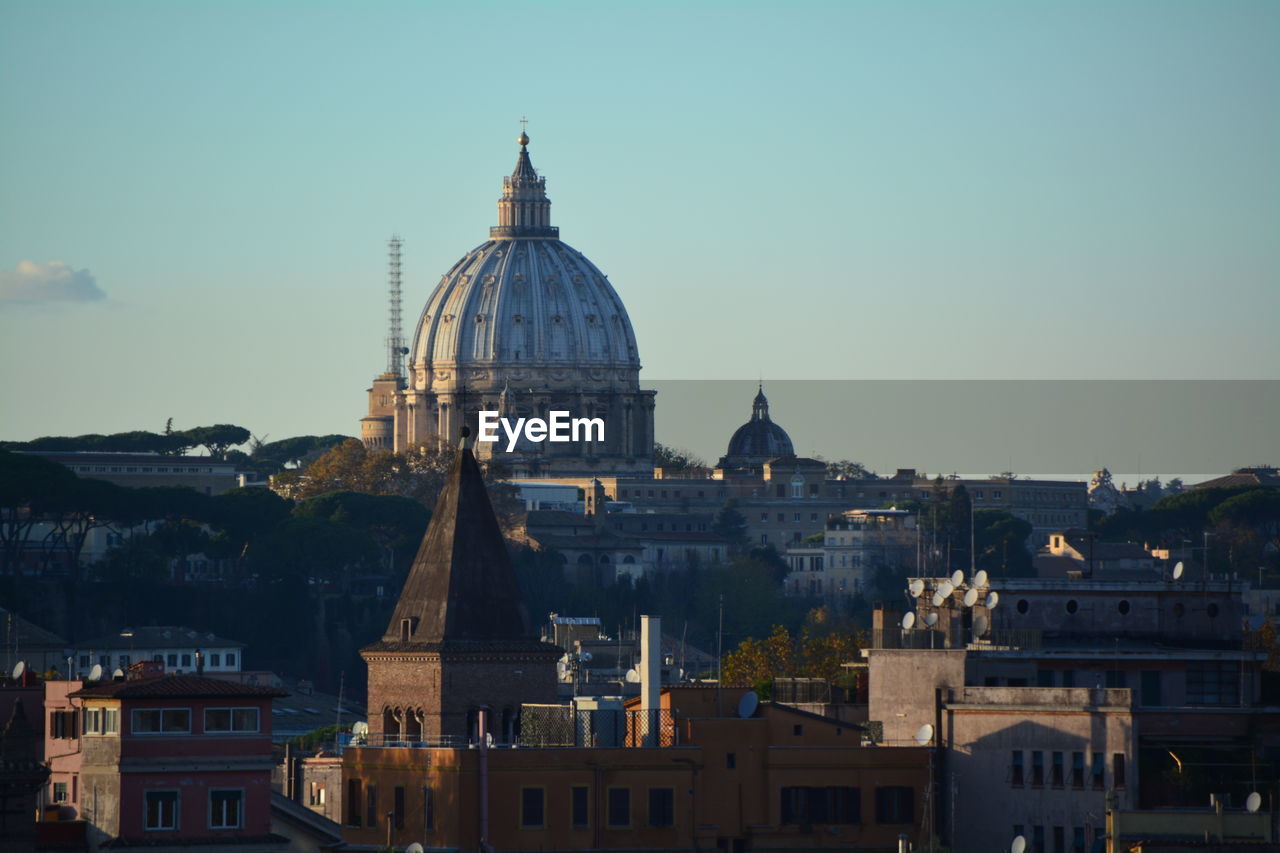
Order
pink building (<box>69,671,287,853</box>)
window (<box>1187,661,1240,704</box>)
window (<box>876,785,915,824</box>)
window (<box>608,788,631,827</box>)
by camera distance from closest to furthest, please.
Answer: pink building (<box>69,671,287,853</box>), window (<box>608,788,631,827</box>), window (<box>876,785,915,824</box>), window (<box>1187,661,1240,704</box>)

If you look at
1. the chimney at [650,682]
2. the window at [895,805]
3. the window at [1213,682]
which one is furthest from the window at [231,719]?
the window at [1213,682]

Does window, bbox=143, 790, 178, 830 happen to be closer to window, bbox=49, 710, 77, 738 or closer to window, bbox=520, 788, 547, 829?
window, bbox=49, 710, 77, 738

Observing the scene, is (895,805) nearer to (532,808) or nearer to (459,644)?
(532,808)

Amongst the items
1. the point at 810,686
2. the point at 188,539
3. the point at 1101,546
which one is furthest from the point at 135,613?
the point at 810,686

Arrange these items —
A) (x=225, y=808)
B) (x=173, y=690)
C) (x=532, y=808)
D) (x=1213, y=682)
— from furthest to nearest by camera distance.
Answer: (x=1213, y=682) → (x=173, y=690) → (x=225, y=808) → (x=532, y=808)

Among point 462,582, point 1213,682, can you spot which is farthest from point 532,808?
point 1213,682

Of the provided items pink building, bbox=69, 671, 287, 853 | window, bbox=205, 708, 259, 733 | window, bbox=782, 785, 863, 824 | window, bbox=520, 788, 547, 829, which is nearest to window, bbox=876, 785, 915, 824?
window, bbox=782, 785, 863, 824

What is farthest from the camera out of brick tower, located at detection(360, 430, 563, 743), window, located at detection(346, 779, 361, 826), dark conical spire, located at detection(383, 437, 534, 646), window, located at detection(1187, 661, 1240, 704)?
window, located at detection(1187, 661, 1240, 704)
